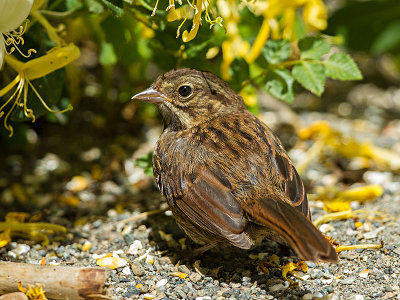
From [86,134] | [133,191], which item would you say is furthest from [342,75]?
[86,134]

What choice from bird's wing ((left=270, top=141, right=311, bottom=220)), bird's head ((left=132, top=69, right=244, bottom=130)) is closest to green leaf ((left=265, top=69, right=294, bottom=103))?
bird's head ((left=132, top=69, right=244, bottom=130))

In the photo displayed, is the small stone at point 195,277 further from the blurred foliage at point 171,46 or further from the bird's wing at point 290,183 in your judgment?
the blurred foliage at point 171,46

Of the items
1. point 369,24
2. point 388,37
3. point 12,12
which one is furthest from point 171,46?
point 388,37

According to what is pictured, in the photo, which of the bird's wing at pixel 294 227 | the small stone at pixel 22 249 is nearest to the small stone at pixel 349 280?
the bird's wing at pixel 294 227

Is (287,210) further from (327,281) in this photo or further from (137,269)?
(137,269)

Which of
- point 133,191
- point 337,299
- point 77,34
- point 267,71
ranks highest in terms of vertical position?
point 77,34

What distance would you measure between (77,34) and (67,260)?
7.48 ft

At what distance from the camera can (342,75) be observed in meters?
3.87

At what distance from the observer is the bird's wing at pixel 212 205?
124 inches

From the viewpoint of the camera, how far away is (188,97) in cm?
386

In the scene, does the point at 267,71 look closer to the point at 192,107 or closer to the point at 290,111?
the point at 192,107

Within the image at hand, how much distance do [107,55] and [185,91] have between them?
35.6 inches

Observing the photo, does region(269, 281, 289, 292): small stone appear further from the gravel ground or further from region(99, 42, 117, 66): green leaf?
region(99, 42, 117, 66): green leaf

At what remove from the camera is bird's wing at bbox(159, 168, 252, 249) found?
3.15 meters
